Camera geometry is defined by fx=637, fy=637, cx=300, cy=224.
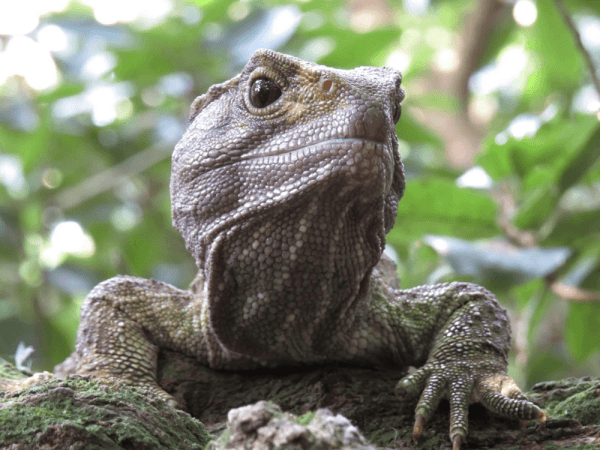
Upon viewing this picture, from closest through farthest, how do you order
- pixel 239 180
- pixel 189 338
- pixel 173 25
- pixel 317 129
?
pixel 317 129 < pixel 239 180 < pixel 189 338 < pixel 173 25

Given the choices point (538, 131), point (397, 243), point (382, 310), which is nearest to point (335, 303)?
point (382, 310)

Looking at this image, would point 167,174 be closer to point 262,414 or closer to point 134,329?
point 134,329

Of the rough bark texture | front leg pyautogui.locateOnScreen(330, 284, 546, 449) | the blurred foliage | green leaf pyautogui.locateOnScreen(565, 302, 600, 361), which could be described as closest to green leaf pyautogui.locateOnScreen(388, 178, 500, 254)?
the blurred foliage

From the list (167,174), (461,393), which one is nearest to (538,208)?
(461,393)

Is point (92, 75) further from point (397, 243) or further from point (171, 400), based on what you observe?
point (171, 400)

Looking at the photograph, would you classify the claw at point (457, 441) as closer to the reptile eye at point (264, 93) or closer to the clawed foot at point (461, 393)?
the clawed foot at point (461, 393)

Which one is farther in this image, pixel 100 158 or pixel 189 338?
pixel 100 158

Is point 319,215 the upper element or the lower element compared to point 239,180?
lower
